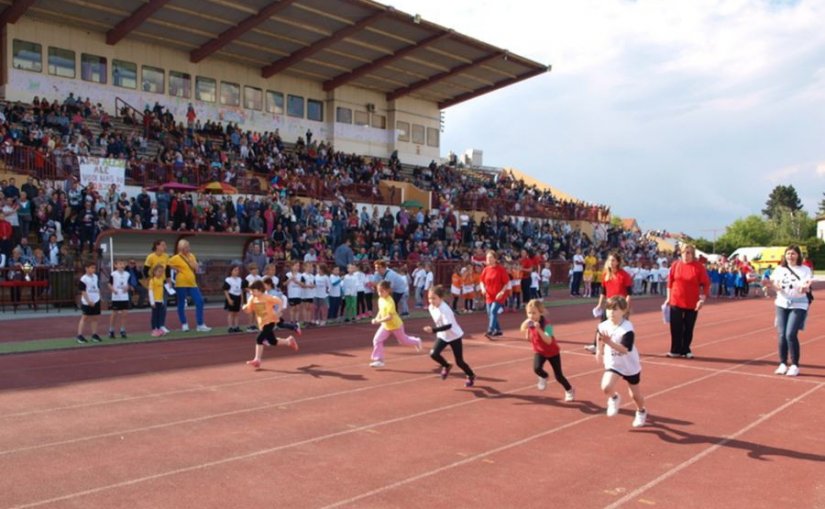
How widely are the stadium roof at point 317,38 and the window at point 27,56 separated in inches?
49.9

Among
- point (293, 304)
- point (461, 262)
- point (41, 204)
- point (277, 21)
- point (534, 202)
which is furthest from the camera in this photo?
point (534, 202)

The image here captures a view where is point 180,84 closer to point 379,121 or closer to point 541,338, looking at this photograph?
point 379,121

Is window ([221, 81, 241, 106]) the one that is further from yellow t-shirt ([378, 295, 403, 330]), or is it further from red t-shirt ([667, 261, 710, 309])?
red t-shirt ([667, 261, 710, 309])

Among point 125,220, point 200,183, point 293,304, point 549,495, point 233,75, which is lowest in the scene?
point 549,495

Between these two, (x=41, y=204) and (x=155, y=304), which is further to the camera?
(x=41, y=204)

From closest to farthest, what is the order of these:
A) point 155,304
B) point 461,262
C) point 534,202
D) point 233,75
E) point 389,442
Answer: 1. point 389,442
2. point 155,304
3. point 461,262
4. point 233,75
5. point 534,202

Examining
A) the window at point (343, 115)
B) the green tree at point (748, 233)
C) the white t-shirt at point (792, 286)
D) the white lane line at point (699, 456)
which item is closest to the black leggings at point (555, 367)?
the white lane line at point (699, 456)

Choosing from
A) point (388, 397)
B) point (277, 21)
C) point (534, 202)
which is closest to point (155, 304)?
point (388, 397)

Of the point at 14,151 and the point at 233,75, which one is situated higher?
the point at 233,75

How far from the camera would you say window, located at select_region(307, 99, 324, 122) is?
4222 centimetres

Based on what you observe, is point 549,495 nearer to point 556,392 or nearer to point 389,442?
point 389,442

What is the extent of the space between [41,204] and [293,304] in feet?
30.8

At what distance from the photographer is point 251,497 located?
207 inches

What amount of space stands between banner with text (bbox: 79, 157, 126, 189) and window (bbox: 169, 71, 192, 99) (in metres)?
15.3
